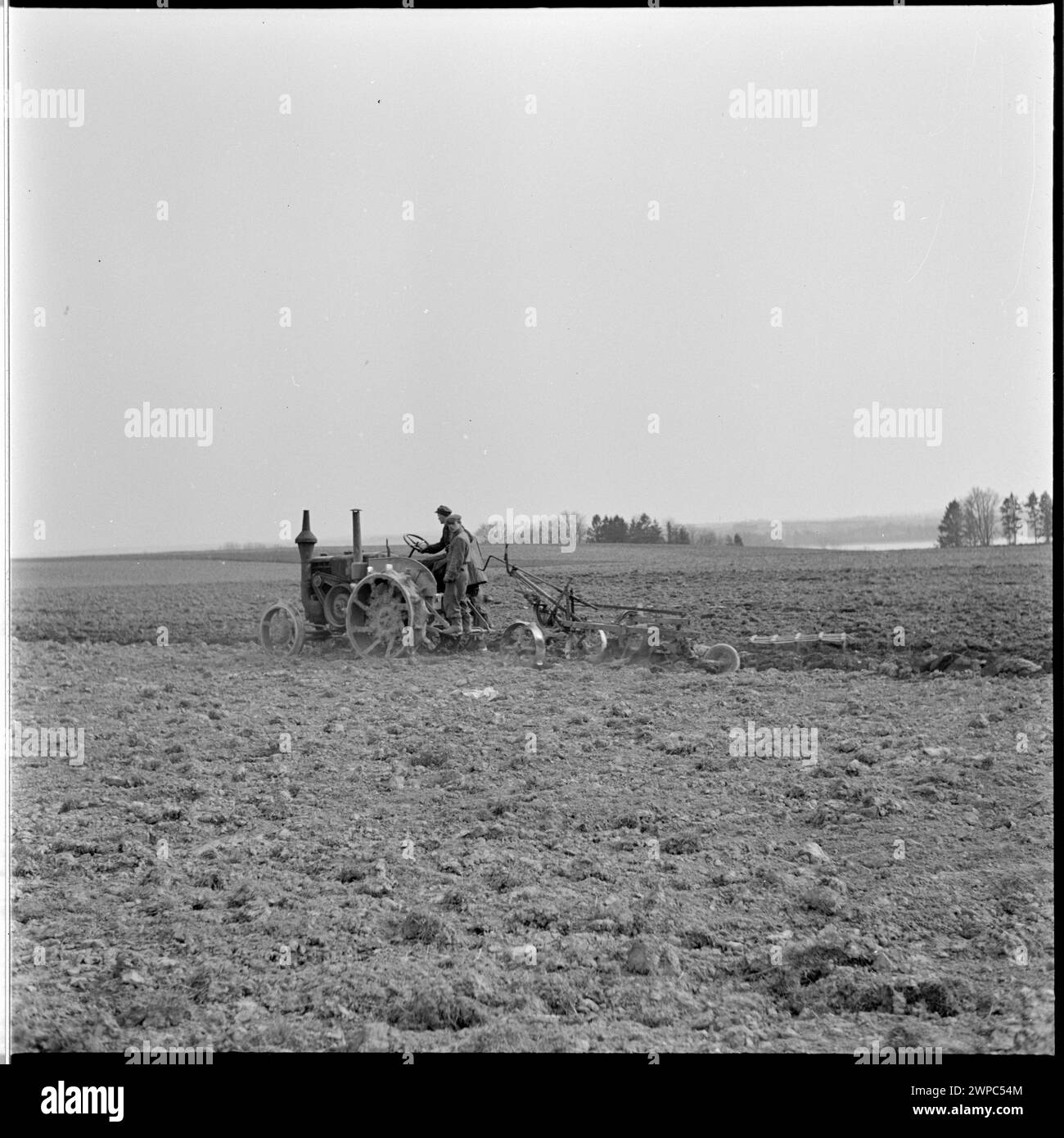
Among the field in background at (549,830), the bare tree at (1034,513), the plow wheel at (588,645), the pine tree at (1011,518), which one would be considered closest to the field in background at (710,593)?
the field in background at (549,830)

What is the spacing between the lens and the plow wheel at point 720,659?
5910 millimetres

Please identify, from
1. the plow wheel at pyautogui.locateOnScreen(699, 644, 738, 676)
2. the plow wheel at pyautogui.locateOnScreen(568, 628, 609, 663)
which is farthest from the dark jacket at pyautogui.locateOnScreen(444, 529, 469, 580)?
the plow wheel at pyautogui.locateOnScreen(699, 644, 738, 676)

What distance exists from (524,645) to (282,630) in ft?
5.32

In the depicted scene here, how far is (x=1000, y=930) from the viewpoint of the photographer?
373cm

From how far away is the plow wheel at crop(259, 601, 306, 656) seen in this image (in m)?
6.43

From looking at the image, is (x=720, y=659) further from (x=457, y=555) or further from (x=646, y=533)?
(x=457, y=555)

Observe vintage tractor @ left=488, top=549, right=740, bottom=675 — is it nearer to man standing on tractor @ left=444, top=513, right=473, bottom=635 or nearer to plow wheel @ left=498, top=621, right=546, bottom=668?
plow wheel @ left=498, top=621, right=546, bottom=668

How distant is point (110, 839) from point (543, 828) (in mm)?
1739

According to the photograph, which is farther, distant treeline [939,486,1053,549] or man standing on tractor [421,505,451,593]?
man standing on tractor [421,505,451,593]

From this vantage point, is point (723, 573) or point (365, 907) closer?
point (365, 907)

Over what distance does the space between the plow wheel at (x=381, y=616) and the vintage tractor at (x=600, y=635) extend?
591mm
